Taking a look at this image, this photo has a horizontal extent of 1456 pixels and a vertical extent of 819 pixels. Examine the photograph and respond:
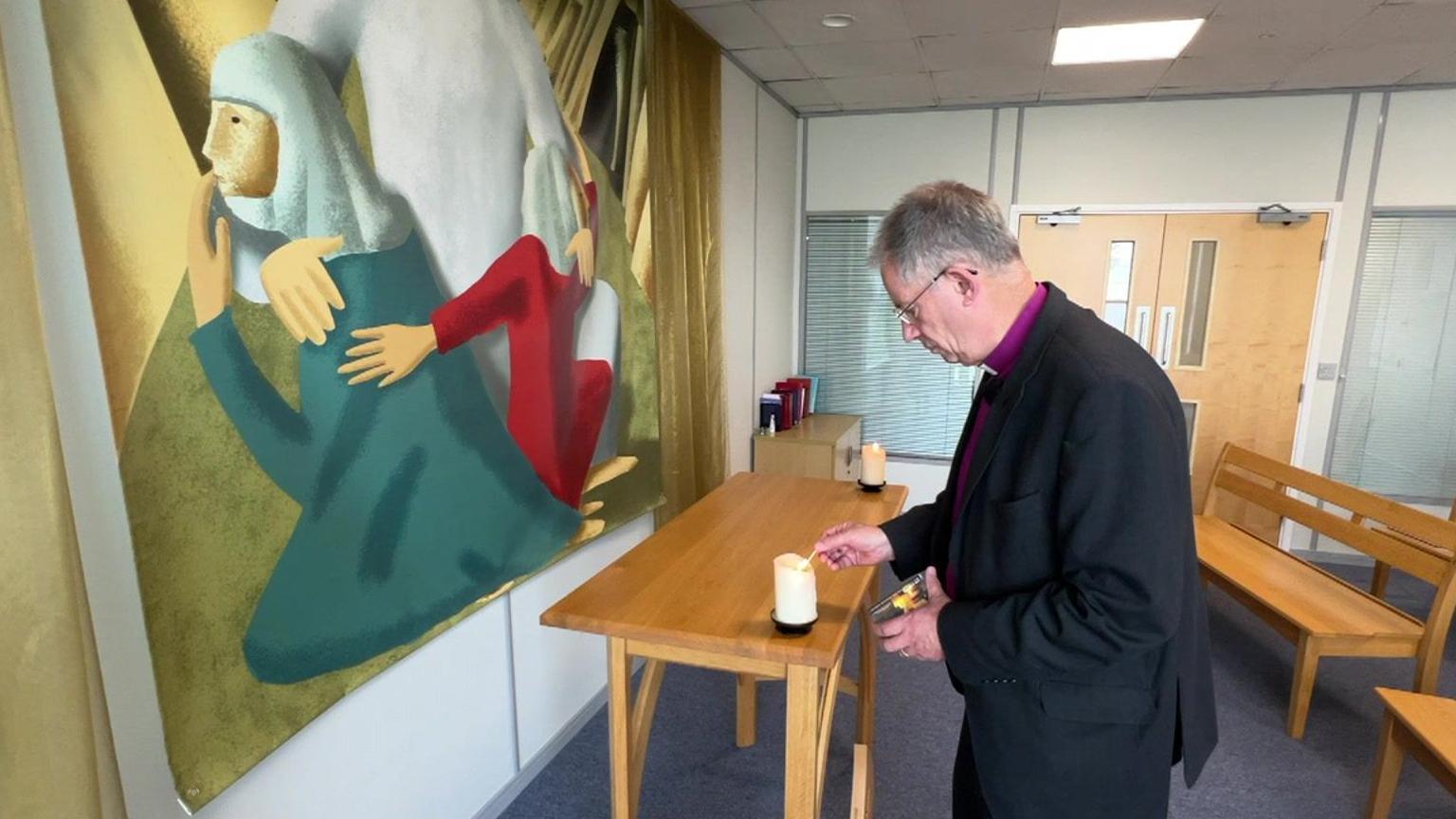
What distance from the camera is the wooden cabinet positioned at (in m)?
3.70

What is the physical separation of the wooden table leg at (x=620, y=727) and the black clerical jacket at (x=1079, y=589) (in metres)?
0.60

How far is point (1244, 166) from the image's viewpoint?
3.86 meters

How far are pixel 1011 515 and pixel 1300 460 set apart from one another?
3983mm

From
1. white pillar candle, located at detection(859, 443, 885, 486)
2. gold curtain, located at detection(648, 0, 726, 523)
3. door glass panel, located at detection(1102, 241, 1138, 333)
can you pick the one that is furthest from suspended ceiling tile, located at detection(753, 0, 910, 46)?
→ door glass panel, located at detection(1102, 241, 1138, 333)

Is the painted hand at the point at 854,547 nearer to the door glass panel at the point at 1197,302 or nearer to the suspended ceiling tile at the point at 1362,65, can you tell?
the suspended ceiling tile at the point at 1362,65

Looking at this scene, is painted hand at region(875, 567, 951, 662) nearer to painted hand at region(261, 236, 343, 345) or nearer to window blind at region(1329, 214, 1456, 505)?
painted hand at region(261, 236, 343, 345)

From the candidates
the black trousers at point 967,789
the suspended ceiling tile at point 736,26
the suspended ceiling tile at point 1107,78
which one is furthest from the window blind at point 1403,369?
the black trousers at point 967,789

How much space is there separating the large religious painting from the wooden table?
45 cm

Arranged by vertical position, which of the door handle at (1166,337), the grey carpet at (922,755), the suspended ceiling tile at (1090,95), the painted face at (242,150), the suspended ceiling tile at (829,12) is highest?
the suspended ceiling tile at (1090,95)

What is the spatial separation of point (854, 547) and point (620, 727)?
0.58m

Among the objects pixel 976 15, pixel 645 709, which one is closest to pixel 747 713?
pixel 645 709

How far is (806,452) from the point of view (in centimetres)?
374

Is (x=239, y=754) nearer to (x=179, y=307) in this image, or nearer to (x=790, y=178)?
(x=179, y=307)

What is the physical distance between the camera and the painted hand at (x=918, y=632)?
1161 mm
